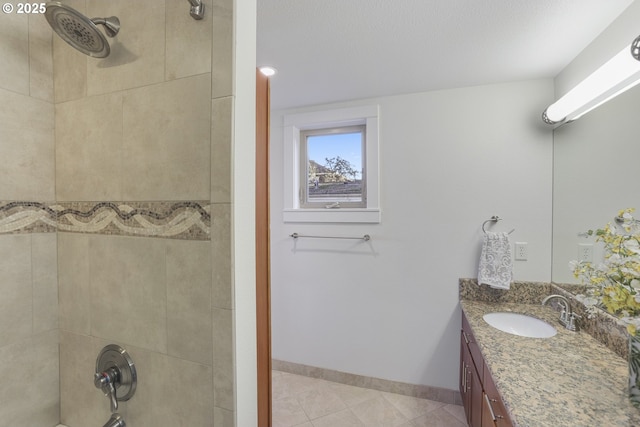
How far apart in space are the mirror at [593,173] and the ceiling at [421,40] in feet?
1.35

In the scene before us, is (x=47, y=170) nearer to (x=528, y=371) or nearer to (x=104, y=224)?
(x=104, y=224)

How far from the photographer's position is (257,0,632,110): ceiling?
1205 millimetres

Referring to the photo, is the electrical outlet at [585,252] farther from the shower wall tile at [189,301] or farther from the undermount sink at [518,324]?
the shower wall tile at [189,301]

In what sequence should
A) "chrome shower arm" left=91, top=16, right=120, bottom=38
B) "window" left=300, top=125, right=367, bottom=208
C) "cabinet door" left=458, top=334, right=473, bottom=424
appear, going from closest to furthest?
1. "chrome shower arm" left=91, top=16, right=120, bottom=38
2. "cabinet door" left=458, top=334, right=473, bottom=424
3. "window" left=300, top=125, right=367, bottom=208

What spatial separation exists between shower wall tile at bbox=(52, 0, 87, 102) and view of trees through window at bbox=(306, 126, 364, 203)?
1726mm

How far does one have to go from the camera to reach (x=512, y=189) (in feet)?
6.25

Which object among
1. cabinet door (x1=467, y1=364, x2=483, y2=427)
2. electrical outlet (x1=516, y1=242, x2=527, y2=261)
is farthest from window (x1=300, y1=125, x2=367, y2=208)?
cabinet door (x1=467, y1=364, x2=483, y2=427)

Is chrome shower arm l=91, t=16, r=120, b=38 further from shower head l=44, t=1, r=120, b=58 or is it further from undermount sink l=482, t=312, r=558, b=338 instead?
undermount sink l=482, t=312, r=558, b=338

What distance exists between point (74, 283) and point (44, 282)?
4.1 inches

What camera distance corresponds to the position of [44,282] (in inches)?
37.7

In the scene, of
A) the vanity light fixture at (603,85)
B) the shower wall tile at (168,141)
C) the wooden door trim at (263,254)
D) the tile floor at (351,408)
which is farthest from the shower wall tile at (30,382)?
the vanity light fixture at (603,85)

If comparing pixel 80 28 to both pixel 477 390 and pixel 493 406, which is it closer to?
pixel 493 406

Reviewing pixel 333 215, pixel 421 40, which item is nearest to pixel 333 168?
pixel 333 215

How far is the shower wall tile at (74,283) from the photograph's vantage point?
937 mm
